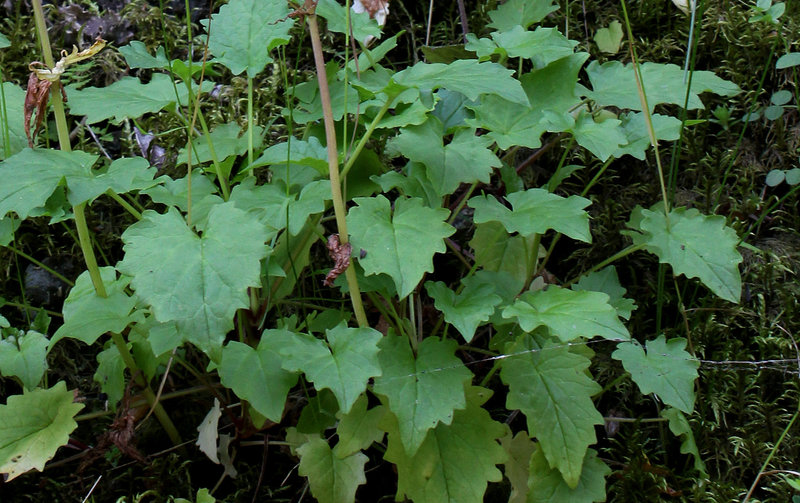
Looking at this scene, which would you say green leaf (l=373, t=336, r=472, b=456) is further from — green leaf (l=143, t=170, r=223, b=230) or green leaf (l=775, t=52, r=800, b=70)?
green leaf (l=775, t=52, r=800, b=70)

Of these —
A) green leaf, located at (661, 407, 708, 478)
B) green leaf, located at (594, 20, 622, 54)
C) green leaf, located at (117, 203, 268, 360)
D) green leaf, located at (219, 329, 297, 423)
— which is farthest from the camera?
green leaf, located at (594, 20, 622, 54)

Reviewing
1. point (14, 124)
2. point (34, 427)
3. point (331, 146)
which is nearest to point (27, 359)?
point (34, 427)

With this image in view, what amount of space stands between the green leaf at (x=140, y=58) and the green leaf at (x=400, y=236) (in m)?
0.64

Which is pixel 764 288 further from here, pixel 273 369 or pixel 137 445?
pixel 137 445

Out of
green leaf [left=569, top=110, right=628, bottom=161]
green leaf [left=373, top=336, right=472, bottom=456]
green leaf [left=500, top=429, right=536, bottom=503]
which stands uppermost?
green leaf [left=569, top=110, right=628, bottom=161]

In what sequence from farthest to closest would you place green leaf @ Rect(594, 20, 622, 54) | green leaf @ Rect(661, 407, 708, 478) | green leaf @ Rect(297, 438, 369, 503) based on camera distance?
green leaf @ Rect(594, 20, 622, 54)
green leaf @ Rect(661, 407, 708, 478)
green leaf @ Rect(297, 438, 369, 503)

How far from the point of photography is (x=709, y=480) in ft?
5.57

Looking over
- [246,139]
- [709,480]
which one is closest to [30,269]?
[246,139]

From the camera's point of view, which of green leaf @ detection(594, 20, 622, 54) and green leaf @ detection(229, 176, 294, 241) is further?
green leaf @ detection(594, 20, 622, 54)

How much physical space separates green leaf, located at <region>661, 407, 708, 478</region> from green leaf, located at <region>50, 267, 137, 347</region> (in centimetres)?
117

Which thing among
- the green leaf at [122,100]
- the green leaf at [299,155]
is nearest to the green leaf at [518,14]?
the green leaf at [299,155]

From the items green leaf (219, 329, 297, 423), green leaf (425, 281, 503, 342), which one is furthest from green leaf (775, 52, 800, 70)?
green leaf (219, 329, 297, 423)

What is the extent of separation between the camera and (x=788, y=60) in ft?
6.25

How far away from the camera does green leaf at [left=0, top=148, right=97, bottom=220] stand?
130 cm
